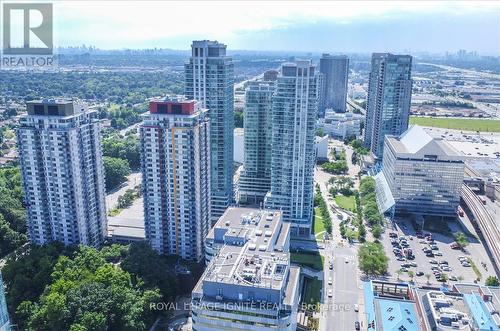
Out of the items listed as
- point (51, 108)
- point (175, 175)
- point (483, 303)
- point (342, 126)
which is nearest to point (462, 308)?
point (483, 303)

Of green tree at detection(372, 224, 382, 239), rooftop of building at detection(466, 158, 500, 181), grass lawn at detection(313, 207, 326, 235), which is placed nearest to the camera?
green tree at detection(372, 224, 382, 239)

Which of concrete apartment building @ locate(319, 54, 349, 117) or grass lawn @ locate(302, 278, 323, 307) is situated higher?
concrete apartment building @ locate(319, 54, 349, 117)

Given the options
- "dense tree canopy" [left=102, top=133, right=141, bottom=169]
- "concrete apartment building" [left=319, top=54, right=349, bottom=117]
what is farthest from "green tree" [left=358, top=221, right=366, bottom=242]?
"concrete apartment building" [left=319, top=54, right=349, bottom=117]

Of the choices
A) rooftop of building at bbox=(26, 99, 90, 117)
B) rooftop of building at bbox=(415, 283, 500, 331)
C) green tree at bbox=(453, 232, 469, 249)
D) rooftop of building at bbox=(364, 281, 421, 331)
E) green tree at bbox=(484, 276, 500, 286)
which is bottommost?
green tree at bbox=(484, 276, 500, 286)

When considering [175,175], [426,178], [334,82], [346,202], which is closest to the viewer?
[175,175]

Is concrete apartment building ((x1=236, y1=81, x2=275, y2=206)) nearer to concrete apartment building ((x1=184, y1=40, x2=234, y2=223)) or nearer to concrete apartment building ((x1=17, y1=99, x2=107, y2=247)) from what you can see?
concrete apartment building ((x1=184, y1=40, x2=234, y2=223))

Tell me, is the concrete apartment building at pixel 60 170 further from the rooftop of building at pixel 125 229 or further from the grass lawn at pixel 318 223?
the grass lawn at pixel 318 223

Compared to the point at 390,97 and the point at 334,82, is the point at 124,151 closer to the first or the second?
the point at 390,97
